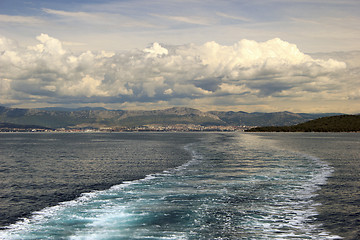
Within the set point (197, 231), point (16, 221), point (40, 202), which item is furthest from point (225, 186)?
point (16, 221)

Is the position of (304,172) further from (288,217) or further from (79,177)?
(79,177)

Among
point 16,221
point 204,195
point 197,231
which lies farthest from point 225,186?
point 16,221

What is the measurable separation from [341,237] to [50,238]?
17923 millimetres

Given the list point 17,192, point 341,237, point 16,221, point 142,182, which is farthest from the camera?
point 142,182

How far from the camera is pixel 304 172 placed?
171 ft

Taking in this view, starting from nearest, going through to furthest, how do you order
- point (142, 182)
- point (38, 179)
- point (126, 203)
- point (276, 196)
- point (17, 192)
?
point (126, 203) → point (276, 196) → point (17, 192) → point (142, 182) → point (38, 179)

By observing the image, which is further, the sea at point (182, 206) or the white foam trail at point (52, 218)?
the sea at point (182, 206)

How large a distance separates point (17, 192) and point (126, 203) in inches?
584

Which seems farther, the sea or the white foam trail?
the sea

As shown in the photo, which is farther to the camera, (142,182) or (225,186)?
(142,182)

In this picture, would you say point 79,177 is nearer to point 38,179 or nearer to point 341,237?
point 38,179

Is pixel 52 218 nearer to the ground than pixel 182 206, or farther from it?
nearer to the ground

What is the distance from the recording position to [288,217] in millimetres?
25328

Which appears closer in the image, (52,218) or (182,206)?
(52,218)
